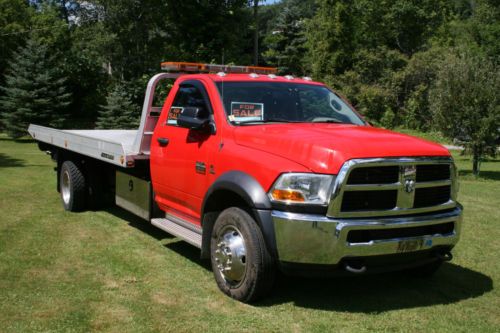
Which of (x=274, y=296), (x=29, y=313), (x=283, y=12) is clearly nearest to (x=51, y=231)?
(x=29, y=313)

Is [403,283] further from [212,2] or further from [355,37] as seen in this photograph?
[355,37]

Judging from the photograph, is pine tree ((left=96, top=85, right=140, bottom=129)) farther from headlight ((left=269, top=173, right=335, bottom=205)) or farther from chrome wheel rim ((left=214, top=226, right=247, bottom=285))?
headlight ((left=269, top=173, right=335, bottom=205))

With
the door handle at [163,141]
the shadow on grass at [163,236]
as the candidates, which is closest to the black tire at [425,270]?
the shadow on grass at [163,236]

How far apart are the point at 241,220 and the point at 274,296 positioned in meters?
0.86

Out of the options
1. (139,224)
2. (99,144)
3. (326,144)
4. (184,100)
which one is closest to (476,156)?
(139,224)

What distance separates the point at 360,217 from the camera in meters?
4.56

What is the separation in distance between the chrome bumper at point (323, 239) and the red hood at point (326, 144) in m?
0.42

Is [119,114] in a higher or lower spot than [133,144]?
lower

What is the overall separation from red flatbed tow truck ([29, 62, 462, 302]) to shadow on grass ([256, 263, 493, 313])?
0.87 ft

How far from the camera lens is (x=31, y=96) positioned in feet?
84.6

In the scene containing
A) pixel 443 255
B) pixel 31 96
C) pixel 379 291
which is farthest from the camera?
pixel 31 96

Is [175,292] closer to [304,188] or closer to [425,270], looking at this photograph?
[304,188]

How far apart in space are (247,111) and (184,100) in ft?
3.19

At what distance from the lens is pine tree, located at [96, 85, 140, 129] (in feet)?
92.2
